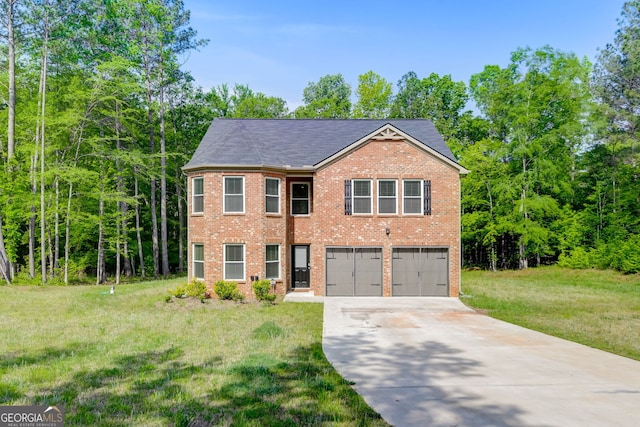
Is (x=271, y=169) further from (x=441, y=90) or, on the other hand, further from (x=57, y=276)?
(x=441, y=90)

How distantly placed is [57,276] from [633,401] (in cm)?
2971

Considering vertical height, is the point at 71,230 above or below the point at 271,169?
below

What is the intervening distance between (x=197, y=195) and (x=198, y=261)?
9.79 feet

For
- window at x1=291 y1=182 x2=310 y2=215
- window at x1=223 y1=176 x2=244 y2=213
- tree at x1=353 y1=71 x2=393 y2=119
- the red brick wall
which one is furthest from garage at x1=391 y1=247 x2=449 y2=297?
tree at x1=353 y1=71 x2=393 y2=119

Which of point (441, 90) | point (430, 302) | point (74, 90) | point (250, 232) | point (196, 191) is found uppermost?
point (441, 90)

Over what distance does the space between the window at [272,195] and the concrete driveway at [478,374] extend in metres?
6.89

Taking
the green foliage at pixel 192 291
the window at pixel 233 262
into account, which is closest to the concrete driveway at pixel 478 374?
the window at pixel 233 262

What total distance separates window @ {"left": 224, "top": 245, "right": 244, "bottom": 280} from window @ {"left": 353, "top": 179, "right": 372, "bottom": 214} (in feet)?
18.1

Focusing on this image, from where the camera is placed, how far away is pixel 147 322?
13.0 m

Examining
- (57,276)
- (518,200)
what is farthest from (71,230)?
(518,200)

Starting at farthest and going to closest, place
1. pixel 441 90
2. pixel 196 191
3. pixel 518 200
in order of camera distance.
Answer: pixel 441 90 < pixel 518 200 < pixel 196 191

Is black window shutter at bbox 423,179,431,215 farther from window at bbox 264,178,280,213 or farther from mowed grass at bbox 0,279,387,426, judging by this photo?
mowed grass at bbox 0,279,387,426

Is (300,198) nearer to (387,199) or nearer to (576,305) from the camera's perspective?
(387,199)

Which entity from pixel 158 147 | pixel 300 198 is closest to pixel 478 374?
pixel 300 198
